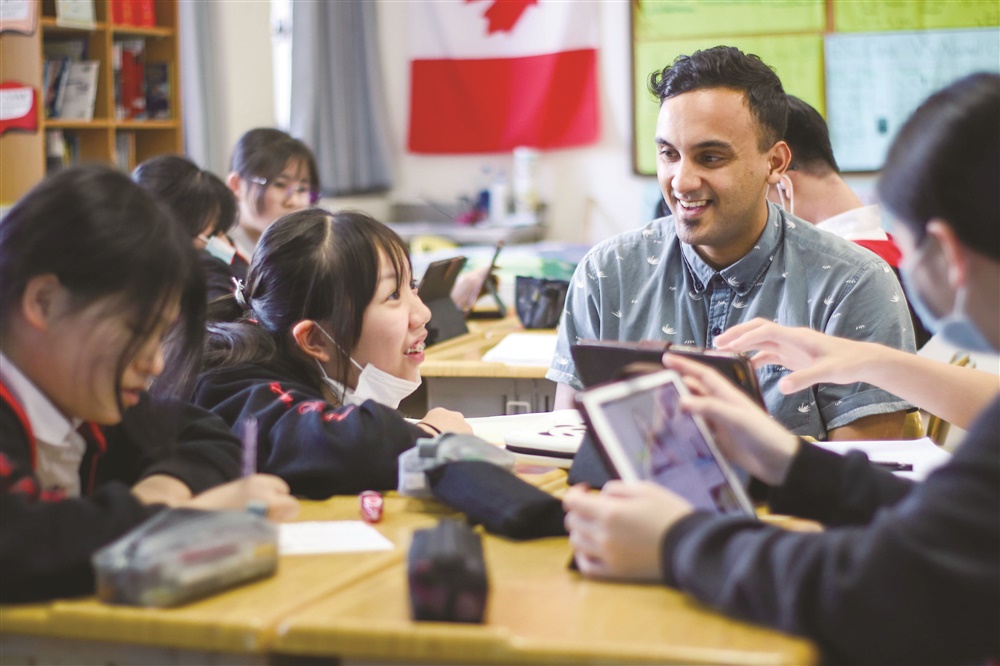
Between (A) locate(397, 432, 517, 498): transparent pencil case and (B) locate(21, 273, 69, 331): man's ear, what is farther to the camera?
(A) locate(397, 432, 517, 498): transparent pencil case

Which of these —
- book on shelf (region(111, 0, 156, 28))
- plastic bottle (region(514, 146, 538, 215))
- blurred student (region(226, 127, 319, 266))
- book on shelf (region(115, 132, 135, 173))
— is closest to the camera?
blurred student (region(226, 127, 319, 266))

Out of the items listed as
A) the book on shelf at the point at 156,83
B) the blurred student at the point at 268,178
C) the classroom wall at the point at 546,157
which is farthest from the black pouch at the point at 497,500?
the classroom wall at the point at 546,157

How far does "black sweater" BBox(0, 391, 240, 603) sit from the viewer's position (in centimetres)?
113

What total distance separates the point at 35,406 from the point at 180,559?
0.33m

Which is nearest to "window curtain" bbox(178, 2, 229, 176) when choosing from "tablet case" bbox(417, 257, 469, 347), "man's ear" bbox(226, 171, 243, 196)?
"man's ear" bbox(226, 171, 243, 196)

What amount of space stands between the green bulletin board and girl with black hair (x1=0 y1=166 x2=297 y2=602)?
430cm

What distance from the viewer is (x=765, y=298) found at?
88.4 inches

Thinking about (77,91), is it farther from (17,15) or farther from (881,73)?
(881,73)

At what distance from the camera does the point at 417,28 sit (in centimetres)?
616

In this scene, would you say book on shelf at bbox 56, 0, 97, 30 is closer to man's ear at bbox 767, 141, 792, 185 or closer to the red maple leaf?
the red maple leaf

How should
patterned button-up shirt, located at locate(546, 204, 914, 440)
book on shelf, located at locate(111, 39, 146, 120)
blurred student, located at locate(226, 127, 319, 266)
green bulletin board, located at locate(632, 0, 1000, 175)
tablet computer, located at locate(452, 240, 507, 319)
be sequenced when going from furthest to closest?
1. green bulletin board, located at locate(632, 0, 1000, 175)
2. book on shelf, located at locate(111, 39, 146, 120)
3. blurred student, located at locate(226, 127, 319, 266)
4. tablet computer, located at locate(452, 240, 507, 319)
5. patterned button-up shirt, located at locate(546, 204, 914, 440)

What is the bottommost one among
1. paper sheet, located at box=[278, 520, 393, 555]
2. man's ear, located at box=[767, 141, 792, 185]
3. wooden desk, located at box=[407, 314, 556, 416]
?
wooden desk, located at box=[407, 314, 556, 416]

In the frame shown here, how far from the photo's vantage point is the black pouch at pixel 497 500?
1.35 metres

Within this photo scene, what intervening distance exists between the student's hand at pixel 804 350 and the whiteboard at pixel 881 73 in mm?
3962
